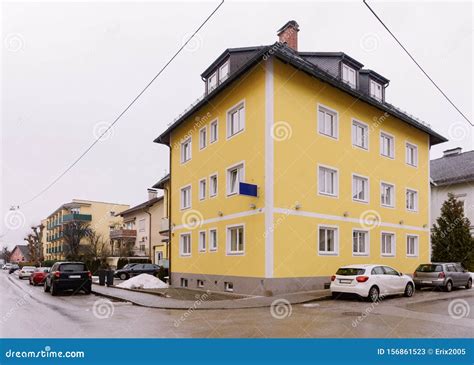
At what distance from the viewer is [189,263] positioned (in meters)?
23.8

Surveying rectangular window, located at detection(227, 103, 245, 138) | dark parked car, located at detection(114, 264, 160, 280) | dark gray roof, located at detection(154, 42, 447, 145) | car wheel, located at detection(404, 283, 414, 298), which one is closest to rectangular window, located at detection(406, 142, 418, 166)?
dark gray roof, located at detection(154, 42, 447, 145)

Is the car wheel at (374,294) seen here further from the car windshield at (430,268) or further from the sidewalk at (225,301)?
the car windshield at (430,268)

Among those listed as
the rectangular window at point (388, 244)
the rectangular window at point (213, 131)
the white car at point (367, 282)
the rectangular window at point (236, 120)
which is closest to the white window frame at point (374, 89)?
the rectangular window at point (388, 244)

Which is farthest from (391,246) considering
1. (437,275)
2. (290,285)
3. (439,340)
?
(439,340)

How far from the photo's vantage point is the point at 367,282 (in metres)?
15.4

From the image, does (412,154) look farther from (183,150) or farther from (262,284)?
(262,284)

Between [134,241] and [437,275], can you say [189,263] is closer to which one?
[437,275]

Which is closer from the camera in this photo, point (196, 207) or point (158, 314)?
point (158, 314)

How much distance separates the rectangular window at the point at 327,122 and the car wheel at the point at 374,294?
7574mm

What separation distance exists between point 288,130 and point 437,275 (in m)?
9.60

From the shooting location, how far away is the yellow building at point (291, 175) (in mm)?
17953

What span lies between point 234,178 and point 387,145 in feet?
30.9

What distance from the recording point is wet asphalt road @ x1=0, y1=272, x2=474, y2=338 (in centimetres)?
960

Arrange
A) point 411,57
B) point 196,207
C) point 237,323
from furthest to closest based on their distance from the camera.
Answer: point 196,207 → point 411,57 → point 237,323
